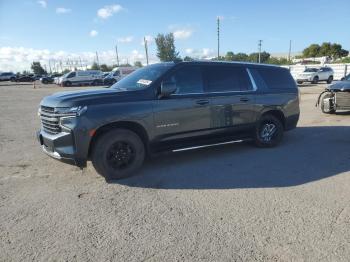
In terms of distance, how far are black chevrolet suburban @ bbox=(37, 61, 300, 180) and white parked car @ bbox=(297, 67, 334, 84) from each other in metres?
27.6

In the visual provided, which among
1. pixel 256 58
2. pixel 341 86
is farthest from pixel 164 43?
pixel 341 86

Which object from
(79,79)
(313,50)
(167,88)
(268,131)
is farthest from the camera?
(313,50)

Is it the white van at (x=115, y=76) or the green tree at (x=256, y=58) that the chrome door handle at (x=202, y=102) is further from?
the green tree at (x=256, y=58)

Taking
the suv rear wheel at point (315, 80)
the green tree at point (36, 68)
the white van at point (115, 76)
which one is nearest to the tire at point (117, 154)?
the suv rear wheel at point (315, 80)

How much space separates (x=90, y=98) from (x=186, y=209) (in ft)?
7.32

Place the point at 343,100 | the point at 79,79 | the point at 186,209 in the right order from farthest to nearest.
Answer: the point at 79,79
the point at 343,100
the point at 186,209

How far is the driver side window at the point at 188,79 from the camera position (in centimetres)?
612

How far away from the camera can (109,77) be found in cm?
4291

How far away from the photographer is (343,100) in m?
12.0

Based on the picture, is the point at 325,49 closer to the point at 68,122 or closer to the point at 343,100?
the point at 343,100

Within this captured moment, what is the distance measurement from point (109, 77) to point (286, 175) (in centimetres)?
3919

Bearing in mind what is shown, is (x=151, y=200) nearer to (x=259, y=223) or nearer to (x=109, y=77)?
(x=259, y=223)

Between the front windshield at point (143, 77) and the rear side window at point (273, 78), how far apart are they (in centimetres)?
212

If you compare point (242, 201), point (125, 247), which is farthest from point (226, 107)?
point (125, 247)
